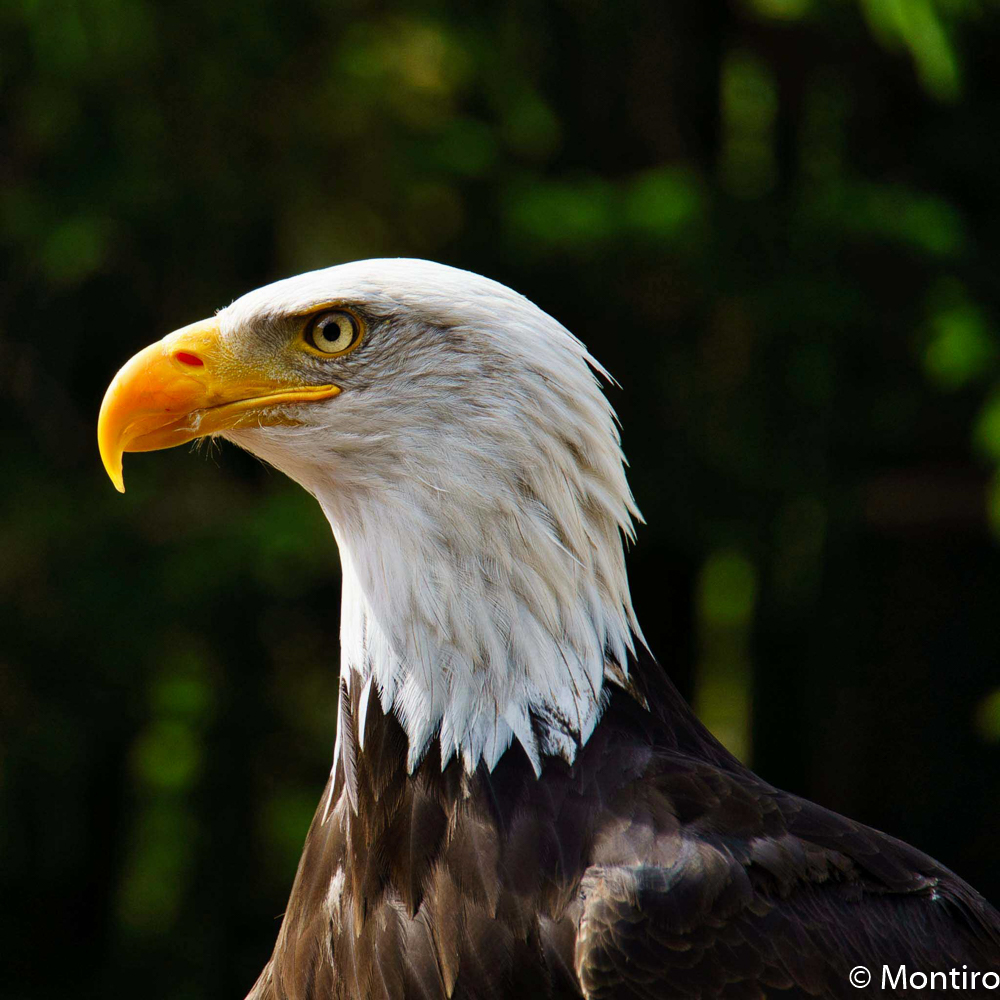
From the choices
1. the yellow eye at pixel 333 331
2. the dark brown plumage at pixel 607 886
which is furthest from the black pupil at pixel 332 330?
the dark brown plumage at pixel 607 886

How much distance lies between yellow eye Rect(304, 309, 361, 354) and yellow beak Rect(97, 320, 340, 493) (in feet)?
0.25

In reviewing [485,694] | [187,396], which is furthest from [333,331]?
[485,694]

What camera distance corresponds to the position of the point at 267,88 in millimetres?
5508

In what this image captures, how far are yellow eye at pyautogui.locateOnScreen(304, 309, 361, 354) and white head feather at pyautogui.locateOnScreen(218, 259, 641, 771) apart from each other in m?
0.03

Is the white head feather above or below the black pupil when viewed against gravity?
below

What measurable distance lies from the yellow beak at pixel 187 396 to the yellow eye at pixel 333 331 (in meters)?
0.08

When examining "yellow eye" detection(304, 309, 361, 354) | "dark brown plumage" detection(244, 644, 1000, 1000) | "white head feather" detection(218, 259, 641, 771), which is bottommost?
"dark brown plumage" detection(244, 644, 1000, 1000)

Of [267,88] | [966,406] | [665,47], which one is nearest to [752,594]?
[966,406]

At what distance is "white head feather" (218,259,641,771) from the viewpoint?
7.45 ft

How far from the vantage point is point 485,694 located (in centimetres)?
228

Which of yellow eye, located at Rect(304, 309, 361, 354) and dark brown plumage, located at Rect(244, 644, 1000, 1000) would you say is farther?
yellow eye, located at Rect(304, 309, 361, 354)

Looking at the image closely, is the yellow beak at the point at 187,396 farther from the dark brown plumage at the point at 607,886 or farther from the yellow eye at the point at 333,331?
the dark brown plumage at the point at 607,886

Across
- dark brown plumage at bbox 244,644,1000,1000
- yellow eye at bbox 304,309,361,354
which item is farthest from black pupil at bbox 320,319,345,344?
dark brown plumage at bbox 244,644,1000,1000

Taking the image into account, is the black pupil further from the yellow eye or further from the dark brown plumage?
the dark brown plumage
